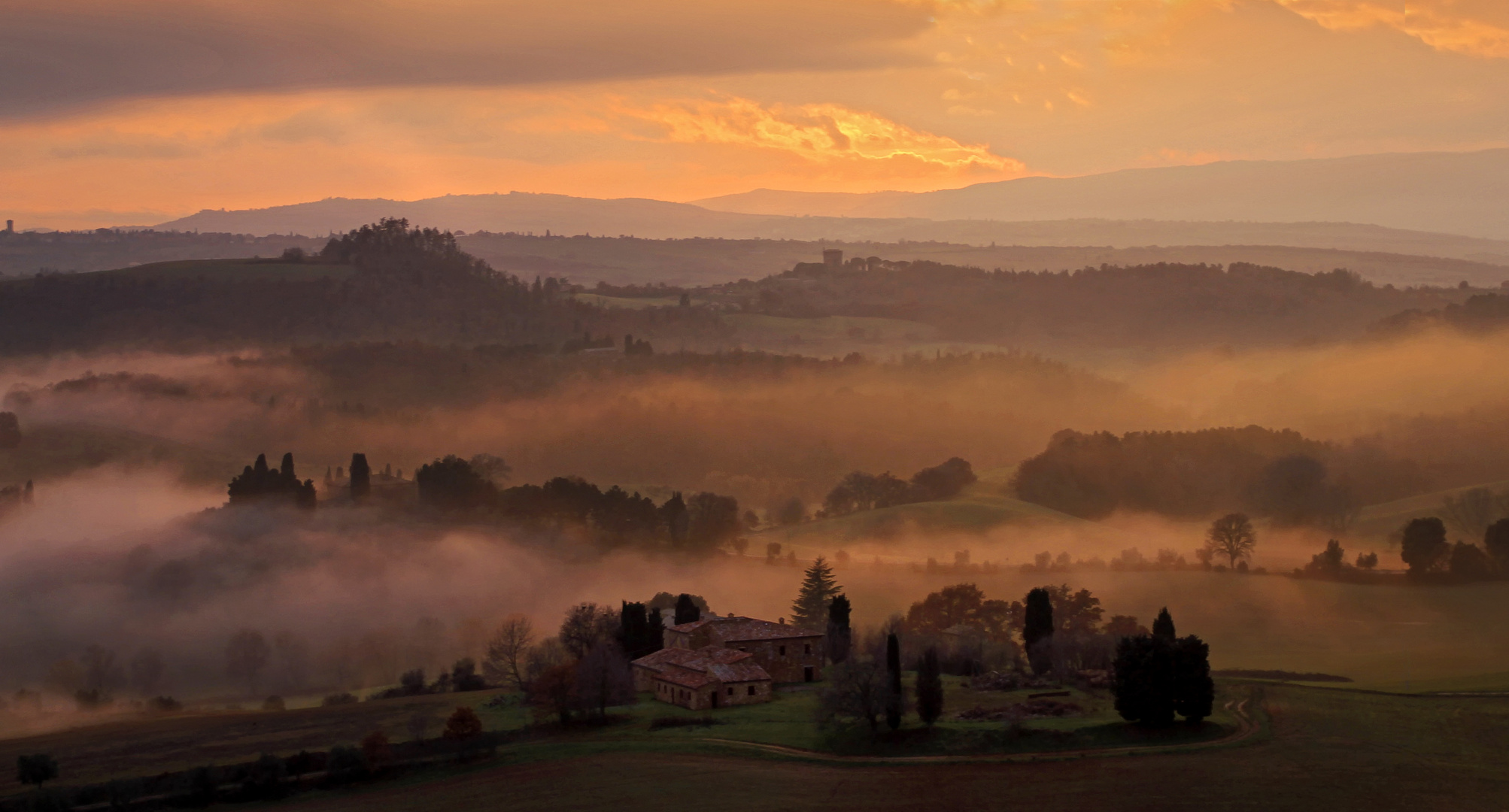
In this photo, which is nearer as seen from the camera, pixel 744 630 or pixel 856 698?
pixel 856 698

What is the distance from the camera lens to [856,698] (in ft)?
251

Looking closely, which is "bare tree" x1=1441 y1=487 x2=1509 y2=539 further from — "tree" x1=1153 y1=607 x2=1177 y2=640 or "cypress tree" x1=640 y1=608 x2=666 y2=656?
"cypress tree" x1=640 y1=608 x2=666 y2=656

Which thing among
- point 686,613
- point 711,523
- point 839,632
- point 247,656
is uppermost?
point 711,523

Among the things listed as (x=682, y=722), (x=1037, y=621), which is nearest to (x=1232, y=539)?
(x=1037, y=621)

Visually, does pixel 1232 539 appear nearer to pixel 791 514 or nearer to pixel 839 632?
pixel 791 514

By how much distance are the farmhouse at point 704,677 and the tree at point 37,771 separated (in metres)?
30.2

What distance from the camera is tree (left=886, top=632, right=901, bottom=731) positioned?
75.2m

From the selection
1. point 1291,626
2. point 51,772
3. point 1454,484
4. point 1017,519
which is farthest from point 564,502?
point 1454,484

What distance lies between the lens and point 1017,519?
178m

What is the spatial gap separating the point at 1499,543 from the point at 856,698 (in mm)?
→ 76240

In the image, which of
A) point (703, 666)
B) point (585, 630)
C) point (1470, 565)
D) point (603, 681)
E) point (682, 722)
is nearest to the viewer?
point (682, 722)

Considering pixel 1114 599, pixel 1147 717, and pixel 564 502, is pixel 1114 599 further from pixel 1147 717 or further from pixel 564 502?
pixel 564 502

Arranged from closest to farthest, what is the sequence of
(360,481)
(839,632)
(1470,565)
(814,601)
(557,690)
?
(557,690), (839,632), (814,601), (1470,565), (360,481)

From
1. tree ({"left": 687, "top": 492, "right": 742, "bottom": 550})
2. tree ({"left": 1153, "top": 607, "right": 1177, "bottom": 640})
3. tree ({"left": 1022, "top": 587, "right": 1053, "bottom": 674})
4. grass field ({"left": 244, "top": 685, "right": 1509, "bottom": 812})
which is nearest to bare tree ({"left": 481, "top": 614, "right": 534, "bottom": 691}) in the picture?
grass field ({"left": 244, "top": 685, "right": 1509, "bottom": 812})
